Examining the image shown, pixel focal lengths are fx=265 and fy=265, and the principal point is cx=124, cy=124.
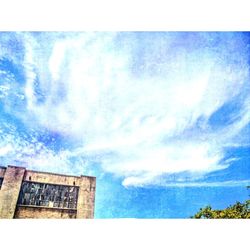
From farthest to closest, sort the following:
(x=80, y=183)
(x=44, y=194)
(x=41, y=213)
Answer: (x=80, y=183) < (x=44, y=194) < (x=41, y=213)

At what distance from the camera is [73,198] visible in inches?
470

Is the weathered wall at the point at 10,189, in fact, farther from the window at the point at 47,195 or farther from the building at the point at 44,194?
the window at the point at 47,195

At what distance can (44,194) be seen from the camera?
1159 centimetres

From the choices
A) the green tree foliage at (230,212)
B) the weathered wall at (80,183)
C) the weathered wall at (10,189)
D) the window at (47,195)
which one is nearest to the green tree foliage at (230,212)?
the green tree foliage at (230,212)

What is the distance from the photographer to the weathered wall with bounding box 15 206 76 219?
431 inches

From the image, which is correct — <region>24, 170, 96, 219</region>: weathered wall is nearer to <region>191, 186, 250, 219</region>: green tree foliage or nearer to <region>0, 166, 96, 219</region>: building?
<region>0, 166, 96, 219</region>: building

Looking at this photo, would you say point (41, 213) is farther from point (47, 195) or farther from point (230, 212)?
point (230, 212)

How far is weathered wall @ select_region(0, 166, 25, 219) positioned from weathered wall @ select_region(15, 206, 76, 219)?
1.06 ft

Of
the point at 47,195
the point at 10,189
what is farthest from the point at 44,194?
the point at 10,189

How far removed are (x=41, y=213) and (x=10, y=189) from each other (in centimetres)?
166

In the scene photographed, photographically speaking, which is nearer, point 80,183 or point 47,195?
point 47,195
